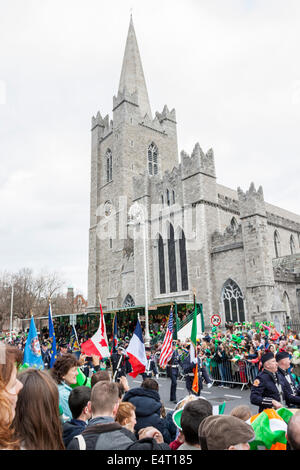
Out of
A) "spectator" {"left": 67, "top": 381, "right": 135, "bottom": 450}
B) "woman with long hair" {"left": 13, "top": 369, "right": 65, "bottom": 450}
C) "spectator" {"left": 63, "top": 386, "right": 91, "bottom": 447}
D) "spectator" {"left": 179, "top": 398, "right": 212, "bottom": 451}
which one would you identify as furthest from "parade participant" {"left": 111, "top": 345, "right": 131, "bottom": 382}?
"woman with long hair" {"left": 13, "top": 369, "right": 65, "bottom": 450}

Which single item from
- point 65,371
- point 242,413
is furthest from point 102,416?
point 65,371

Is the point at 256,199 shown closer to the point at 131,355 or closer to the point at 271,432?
the point at 131,355

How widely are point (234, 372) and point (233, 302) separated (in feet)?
38.5

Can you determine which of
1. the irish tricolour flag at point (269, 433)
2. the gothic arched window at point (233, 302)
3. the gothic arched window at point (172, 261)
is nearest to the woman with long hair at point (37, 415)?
the irish tricolour flag at point (269, 433)

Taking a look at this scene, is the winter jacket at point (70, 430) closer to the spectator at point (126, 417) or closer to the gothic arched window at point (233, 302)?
the spectator at point (126, 417)

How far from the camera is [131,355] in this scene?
7902 millimetres

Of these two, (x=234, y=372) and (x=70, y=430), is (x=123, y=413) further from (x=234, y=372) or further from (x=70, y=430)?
(x=234, y=372)

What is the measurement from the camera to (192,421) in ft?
9.11

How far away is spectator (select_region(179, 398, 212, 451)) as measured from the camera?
268 centimetres

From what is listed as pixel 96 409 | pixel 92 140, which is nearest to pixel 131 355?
pixel 96 409

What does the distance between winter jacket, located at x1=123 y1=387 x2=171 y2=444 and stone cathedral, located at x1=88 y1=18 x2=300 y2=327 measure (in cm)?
1098

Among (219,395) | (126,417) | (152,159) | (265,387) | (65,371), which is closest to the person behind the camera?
(126,417)
